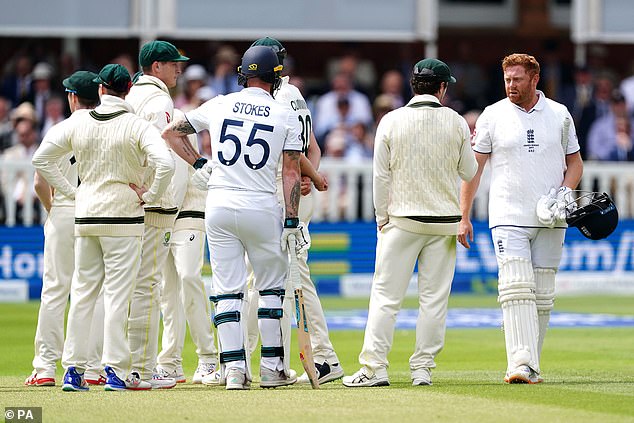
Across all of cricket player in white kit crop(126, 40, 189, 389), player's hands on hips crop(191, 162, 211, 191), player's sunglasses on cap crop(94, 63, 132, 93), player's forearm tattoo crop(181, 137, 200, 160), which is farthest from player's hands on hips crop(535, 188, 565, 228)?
player's sunglasses on cap crop(94, 63, 132, 93)

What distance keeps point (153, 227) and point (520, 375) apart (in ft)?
9.72

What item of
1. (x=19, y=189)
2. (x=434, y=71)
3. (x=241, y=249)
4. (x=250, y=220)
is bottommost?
(x=241, y=249)

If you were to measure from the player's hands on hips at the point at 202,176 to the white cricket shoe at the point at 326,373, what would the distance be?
1673mm

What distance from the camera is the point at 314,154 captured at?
36.1 feet

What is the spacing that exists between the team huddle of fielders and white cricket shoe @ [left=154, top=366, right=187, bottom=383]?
0.04ft

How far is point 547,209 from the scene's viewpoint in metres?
10.5

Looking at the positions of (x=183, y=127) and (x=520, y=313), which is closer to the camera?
(x=183, y=127)

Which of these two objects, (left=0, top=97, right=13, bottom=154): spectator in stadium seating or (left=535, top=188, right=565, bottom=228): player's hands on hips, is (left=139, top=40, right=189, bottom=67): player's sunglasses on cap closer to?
(left=535, top=188, right=565, bottom=228): player's hands on hips

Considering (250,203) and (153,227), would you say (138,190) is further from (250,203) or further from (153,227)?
(250,203)

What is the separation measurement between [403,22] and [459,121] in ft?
45.8

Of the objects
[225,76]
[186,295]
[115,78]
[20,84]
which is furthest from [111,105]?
[20,84]

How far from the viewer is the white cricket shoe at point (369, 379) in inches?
406

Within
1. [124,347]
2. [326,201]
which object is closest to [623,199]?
[326,201]

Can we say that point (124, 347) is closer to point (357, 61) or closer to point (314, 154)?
point (314, 154)
